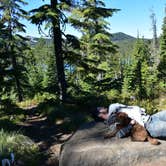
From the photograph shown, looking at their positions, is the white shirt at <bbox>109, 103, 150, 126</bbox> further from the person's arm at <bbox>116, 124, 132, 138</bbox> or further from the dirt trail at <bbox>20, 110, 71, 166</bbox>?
the dirt trail at <bbox>20, 110, 71, 166</bbox>

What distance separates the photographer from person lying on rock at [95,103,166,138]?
6.72 m

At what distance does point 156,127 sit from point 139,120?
0.44 meters

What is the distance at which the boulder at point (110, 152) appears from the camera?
21.5ft

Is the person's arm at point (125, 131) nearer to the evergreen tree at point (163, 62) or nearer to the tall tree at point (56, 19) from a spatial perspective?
the tall tree at point (56, 19)

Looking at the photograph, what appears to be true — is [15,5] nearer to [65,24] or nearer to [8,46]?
[8,46]

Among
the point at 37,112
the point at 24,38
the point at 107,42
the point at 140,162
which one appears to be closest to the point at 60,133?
the point at 37,112

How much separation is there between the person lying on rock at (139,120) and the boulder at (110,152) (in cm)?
20

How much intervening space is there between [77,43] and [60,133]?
284 inches

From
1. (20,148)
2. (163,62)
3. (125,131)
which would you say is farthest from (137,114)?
(163,62)

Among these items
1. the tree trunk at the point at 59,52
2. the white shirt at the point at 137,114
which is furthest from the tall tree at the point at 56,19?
the white shirt at the point at 137,114

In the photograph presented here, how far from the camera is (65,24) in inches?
718

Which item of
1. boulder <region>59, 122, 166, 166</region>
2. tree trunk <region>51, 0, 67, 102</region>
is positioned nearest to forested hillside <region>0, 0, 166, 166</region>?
tree trunk <region>51, 0, 67, 102</region>

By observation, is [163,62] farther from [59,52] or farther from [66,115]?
[66,115]

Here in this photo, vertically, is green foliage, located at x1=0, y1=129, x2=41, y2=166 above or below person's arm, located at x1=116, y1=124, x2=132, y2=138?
below
